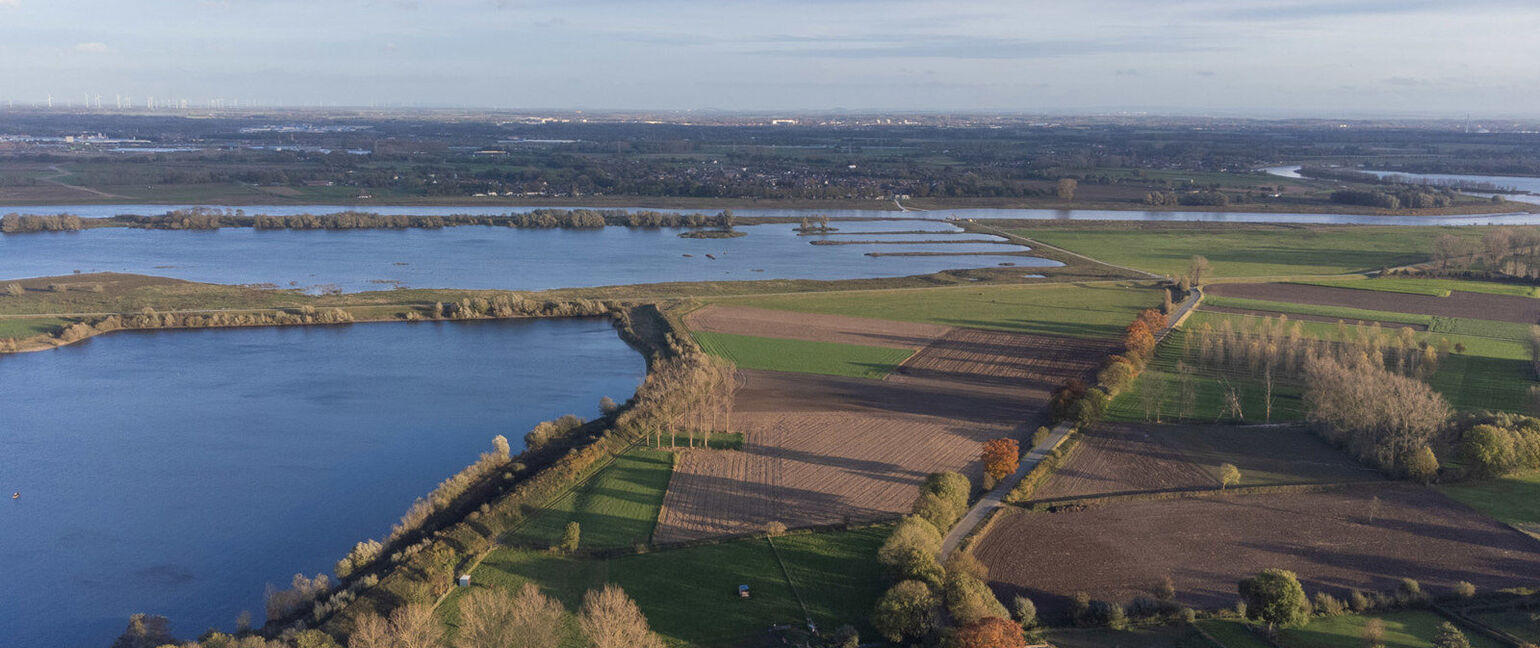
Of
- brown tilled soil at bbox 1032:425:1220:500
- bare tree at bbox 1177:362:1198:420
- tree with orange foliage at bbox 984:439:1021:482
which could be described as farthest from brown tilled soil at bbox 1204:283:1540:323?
tree with orange foliage at bbox 984:439:1021:482

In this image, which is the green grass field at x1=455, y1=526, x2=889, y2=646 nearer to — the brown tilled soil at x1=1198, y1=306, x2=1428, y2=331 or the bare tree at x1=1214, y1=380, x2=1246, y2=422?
the bare tree at x1=1214, y1=380, x2=1246, y2=422

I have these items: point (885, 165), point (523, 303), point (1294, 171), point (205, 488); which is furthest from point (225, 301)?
point (1294, 171)

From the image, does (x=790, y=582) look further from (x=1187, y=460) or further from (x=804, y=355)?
(x=804, y=355)

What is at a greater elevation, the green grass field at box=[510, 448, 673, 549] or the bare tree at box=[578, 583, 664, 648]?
the bare tree at box=[578, 583, 664, 648]

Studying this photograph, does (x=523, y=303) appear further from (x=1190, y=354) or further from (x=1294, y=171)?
(x=1294, y=171)

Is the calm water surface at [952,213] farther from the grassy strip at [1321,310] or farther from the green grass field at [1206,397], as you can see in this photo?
the green grass field at [1206,397]

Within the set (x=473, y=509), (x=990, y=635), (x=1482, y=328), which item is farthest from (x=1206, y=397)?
(x=473, y=509)
